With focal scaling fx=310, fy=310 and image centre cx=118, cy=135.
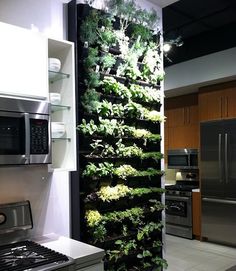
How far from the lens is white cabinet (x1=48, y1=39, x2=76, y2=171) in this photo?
6.91ft

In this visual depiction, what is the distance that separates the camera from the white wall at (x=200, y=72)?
4.45 m

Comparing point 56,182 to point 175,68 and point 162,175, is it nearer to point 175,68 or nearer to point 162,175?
point 162,175

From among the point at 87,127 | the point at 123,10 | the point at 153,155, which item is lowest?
the point at 153,155

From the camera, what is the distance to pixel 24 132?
5.93ft

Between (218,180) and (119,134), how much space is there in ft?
8.72

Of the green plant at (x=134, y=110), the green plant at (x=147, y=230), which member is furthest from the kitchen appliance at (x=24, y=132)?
the green plant at (x=147, y=230)

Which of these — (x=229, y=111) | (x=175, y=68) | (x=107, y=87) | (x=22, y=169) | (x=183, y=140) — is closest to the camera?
(x=22, y=169)

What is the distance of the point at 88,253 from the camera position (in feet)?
5.93

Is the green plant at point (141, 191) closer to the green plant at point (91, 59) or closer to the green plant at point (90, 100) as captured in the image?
the green plant at point (90, 100)

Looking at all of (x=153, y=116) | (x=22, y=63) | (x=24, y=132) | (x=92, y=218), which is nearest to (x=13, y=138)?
(x=24, y=132)

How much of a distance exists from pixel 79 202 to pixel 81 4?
4.87 ft

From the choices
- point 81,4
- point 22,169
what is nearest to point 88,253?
point 22,169

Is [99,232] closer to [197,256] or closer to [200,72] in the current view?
[197,256]

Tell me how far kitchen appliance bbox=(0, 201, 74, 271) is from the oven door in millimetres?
3532
